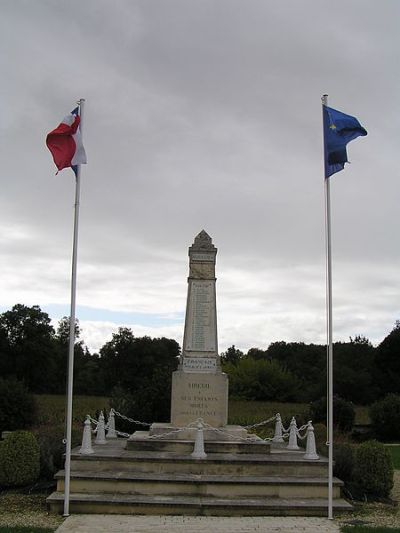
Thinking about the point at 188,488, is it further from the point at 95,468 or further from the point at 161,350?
the point at 161,350

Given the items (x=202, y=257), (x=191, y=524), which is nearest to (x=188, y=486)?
(x=191, y=524)

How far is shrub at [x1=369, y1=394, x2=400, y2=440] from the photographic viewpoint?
28.0 metres

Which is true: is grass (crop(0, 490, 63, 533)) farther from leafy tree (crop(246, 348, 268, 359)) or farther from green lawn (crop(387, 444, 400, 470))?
leafy tree (crop(246, 348, 268, 359))

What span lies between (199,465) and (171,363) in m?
45.5

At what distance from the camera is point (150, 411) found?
21391 millimetres

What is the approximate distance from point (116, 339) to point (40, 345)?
1414cm

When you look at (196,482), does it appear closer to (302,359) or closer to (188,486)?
(188,486)

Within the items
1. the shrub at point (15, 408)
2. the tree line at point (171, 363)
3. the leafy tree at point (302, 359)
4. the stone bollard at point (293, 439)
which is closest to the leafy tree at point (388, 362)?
the tree line at point (171, 363)

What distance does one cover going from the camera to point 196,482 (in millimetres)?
11508

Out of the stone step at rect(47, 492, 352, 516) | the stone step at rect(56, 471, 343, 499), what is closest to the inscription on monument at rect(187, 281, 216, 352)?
the stone step at rect(56, 471, 343, 499)

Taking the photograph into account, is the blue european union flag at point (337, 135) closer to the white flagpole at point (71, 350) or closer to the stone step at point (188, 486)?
the white flagpole at point (71, 350)

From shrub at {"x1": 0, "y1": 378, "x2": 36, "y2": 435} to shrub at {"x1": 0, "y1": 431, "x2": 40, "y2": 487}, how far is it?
11120mm

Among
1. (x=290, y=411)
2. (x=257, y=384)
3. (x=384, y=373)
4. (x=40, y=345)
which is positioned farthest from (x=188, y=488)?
(x=40, y=345)

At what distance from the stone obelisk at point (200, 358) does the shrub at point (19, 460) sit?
139 inches
